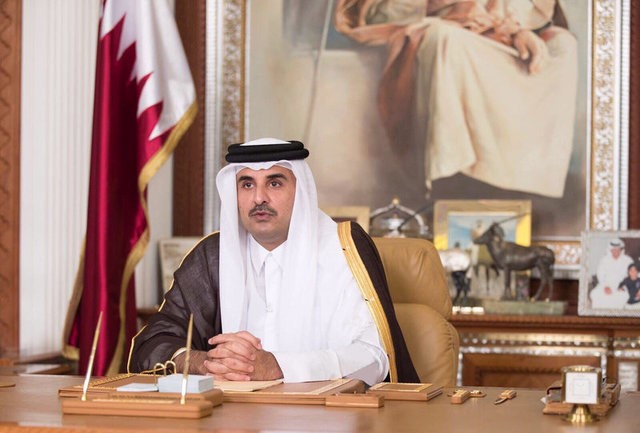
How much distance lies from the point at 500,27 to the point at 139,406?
3957 millimetres

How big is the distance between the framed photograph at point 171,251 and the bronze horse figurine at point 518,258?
62.4 inches

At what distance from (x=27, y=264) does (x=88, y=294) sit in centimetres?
31

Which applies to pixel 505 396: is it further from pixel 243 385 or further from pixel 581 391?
pixel 243 385

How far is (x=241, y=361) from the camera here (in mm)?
3273

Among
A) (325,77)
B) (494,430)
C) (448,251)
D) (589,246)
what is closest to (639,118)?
(589,246)

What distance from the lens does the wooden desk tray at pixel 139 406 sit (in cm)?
252

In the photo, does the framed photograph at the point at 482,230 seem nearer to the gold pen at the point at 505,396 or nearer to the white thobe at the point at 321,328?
the white thobe at the point at 321,328

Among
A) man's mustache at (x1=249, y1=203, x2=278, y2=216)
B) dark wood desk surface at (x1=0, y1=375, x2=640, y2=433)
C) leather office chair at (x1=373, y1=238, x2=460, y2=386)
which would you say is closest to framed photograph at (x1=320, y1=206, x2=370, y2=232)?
leather office chair at (x1=373, y1=238, x2=460, y2=386)

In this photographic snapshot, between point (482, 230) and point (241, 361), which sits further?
point (482, 230)

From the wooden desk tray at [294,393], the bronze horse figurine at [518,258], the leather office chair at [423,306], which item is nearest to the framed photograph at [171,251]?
the bronze horse figurine at [518,258]

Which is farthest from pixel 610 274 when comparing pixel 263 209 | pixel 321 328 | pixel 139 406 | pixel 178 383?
pixel 139 406

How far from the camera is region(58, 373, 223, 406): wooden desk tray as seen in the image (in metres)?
2.66

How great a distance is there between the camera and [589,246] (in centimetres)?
560

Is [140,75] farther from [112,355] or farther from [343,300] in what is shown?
[343,300]
